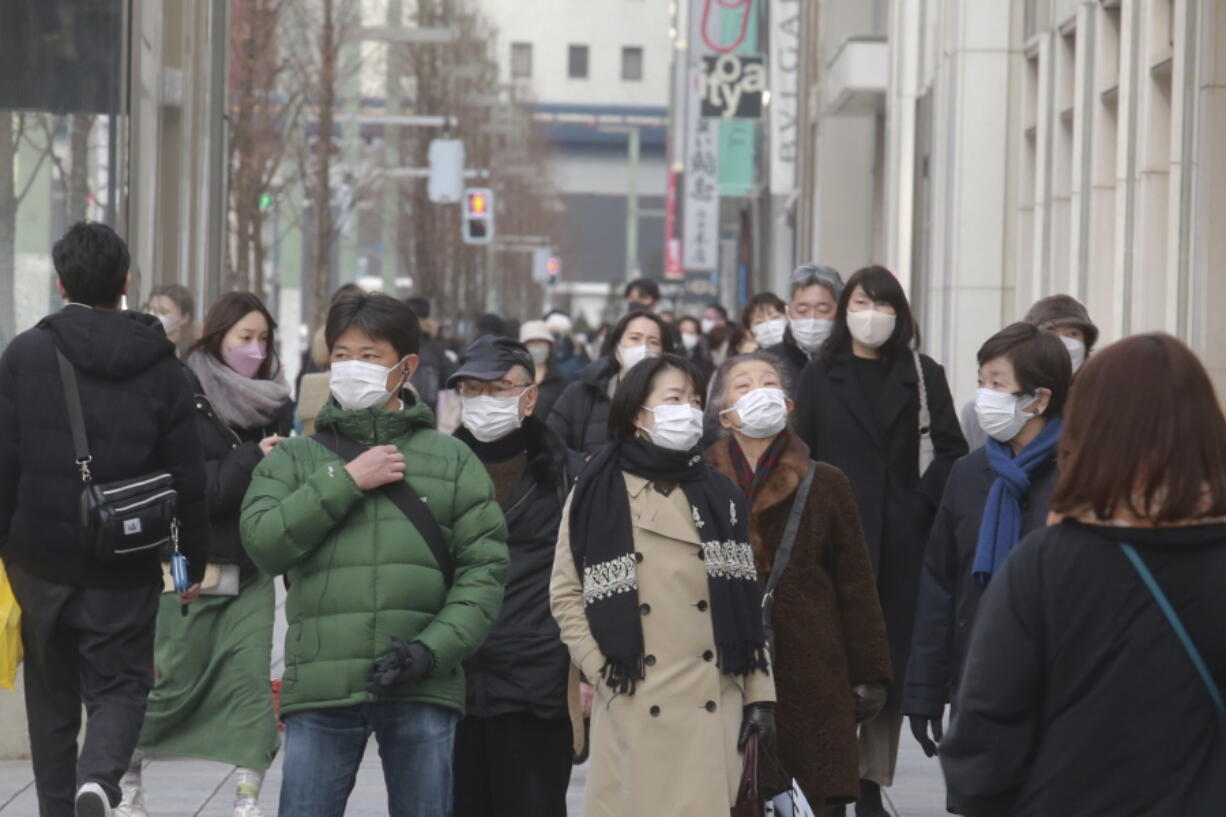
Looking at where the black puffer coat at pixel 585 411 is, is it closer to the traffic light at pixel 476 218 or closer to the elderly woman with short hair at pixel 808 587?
the elderly woman with short hair at pixel 808 587

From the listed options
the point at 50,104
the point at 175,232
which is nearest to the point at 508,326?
the point at 175,232

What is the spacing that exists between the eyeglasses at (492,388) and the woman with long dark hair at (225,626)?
61.6 inches

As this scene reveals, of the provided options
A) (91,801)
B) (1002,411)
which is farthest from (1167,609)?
(91,801)

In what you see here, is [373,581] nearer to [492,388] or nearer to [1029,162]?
[492,388]

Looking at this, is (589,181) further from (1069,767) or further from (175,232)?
(1069,767)

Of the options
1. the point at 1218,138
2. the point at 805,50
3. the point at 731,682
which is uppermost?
the point at 805,50

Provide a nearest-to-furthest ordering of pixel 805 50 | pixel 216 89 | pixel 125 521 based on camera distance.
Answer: pixel 125 521 → pixel 216 89 → pixel 805 50

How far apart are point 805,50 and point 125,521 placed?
1243 inches

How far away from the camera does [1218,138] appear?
470 inches

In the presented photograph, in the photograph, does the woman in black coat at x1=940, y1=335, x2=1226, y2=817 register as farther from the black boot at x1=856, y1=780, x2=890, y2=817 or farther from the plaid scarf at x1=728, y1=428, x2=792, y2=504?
the black boot at x1=856, y1=780, x2=890, y2=817

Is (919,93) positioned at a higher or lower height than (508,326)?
higher

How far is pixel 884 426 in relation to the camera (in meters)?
8.97

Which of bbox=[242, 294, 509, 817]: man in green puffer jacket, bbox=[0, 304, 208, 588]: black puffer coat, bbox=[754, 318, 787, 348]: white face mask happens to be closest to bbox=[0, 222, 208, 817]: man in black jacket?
bbox=[0, 304, 208, 588]: black puffer coat

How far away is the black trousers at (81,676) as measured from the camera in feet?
23.6
